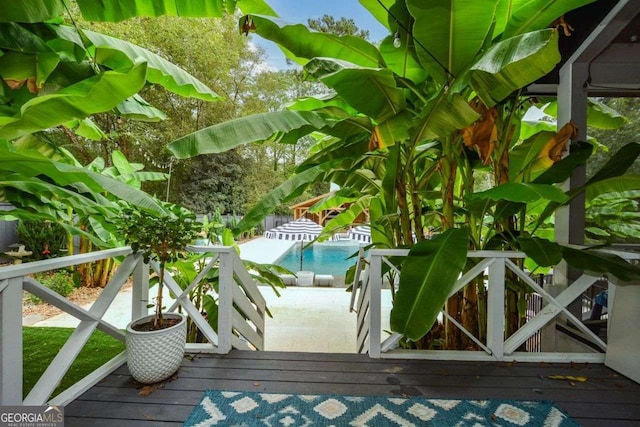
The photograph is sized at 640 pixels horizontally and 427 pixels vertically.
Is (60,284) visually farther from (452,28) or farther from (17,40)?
(452,28)

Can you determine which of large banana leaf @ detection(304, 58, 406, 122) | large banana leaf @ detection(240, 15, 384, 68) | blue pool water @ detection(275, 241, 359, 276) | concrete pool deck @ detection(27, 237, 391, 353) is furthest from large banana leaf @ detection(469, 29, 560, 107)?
blue pool water @ detection(275, 241, 359, 276)

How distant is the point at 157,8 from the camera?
2031mm

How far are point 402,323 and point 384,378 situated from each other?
0.49 metres

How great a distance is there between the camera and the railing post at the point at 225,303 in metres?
2.13

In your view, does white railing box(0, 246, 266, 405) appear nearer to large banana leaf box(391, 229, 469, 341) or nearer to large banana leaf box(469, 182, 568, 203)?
large banana leaf box(391, 229, 469, 341)

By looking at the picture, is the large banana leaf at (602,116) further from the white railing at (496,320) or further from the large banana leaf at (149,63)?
the large banana leaf at (149,63)

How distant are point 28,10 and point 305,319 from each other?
15.5 ft

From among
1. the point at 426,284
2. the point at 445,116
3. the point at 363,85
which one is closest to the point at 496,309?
the point at 426,284

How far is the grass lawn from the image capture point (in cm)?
238

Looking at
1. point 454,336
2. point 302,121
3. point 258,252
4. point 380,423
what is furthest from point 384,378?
point 258,252

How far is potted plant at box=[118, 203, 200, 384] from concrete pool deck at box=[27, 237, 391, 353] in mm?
2337

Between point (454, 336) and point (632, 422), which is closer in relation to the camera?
point (632, 422)

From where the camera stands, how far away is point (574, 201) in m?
2.29

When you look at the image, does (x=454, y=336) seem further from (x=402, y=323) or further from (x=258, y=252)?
(x=258, y=252)
